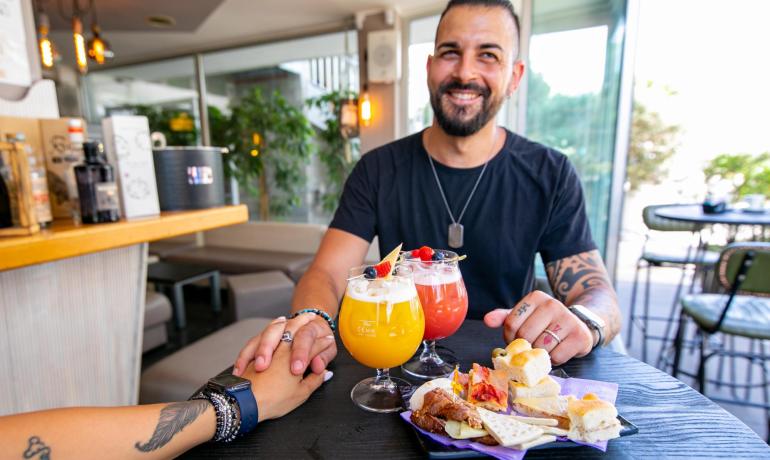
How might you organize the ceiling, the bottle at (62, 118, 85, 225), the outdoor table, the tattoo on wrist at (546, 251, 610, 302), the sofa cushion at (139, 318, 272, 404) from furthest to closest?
the ceiling < the outdoor table < the sofa cushion at (139, 318, 272, 404) < the bottle at (62, 118, 85, 225) < the tattoo on wrist at (546, 251, 610, 302)

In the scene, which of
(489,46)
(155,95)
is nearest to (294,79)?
(155,95)

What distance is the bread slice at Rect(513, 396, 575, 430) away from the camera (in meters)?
0.67

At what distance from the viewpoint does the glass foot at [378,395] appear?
2.56ft

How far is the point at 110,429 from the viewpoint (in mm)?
636

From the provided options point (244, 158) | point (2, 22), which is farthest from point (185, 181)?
point (244, 158)

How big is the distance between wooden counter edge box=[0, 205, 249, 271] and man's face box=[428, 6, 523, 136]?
1.23 m

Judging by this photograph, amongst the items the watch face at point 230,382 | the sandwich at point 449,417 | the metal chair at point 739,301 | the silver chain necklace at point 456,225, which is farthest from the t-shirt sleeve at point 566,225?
the watch face at point 230,382

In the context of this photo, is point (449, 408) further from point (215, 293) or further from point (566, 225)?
point (215, 293)

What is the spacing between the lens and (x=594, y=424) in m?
0.63

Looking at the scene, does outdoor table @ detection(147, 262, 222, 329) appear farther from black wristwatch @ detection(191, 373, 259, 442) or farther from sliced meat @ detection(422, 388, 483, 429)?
sliced meat @ detection(422, 388, 483, 429)

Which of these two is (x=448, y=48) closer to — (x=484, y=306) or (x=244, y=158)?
(x=484, y=306)

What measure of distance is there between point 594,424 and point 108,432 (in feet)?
2.63

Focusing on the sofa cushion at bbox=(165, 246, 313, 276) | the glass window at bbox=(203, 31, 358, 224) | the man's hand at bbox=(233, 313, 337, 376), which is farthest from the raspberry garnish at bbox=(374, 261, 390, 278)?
the glass window at bbox=(203, 31, 358, 224)

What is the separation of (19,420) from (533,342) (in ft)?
3.26
